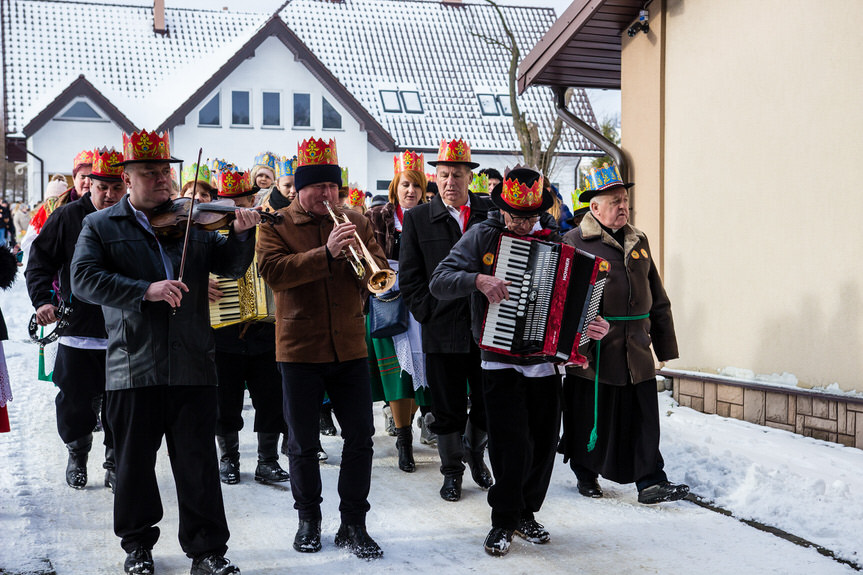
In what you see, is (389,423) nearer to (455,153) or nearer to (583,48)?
(455,153)

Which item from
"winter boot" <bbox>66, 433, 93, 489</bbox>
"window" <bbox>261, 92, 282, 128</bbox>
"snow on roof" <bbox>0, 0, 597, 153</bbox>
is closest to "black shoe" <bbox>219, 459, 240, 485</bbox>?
"winter boot" <bbox>66, 433, 93, 489</bbox>

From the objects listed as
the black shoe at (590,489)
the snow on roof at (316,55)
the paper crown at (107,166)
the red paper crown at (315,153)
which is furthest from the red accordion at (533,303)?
the snow on roof at (316,55)

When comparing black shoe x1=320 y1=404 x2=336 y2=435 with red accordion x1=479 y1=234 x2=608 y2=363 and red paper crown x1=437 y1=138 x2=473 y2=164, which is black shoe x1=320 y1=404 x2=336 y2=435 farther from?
red accordion x1=479 y1=234 x2=608 y2=363

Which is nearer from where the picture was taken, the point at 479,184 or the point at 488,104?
the point at 479,184

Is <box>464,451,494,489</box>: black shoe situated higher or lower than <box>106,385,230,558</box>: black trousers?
lower

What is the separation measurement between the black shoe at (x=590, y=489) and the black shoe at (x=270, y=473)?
2086mm

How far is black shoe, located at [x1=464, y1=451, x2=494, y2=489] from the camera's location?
670 cm

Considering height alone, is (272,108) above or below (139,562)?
above

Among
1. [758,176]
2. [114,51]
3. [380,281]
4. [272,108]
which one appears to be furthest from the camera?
[114,51]

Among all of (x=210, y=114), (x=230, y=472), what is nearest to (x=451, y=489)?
(x=230, y=472)

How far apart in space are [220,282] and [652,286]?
3.02 meters

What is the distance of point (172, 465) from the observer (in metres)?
4.98

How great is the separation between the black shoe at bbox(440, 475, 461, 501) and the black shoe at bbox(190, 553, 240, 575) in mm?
1908

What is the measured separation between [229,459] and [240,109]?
25673mm
